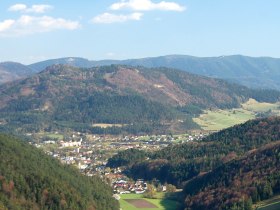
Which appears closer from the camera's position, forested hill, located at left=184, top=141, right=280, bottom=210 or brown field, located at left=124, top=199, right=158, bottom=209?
forested hill, located at left=184, top=141, right=280, bottom=210

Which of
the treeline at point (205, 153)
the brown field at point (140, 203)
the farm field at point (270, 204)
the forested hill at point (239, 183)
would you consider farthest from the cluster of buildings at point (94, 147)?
the farm field at point (270, 204)

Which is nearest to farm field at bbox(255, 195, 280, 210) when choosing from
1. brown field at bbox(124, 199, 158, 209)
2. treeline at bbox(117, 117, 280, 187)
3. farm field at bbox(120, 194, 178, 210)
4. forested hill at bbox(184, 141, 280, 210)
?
forested hill at bbox(184, 141, 280, 210)

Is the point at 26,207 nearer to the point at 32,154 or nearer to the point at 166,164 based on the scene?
the point at 32,154

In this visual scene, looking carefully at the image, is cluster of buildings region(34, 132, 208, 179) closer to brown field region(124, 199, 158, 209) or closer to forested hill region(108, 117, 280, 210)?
forested hill region(108, 117, 280, 210)

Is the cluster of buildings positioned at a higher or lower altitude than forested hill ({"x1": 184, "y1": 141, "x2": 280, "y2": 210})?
lower

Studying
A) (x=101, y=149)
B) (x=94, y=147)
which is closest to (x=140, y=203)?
(x=101, y=149)

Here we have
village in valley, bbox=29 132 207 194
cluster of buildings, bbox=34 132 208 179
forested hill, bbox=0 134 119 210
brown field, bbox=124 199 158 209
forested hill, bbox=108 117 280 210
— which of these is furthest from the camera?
cluster of buildings, bbox=34 132 208 179

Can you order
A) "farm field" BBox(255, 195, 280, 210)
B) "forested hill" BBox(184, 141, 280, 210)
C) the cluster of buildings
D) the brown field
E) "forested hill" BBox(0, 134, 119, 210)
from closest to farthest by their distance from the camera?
1. "farm field" BBox(255, 195, 280, 210)
2. "forested hill" BBox(0, 134, 119, 210)
3. "forested hill" BBox(184, 141, 280, 210)
4. the brown field
5. the cluster of buildings
